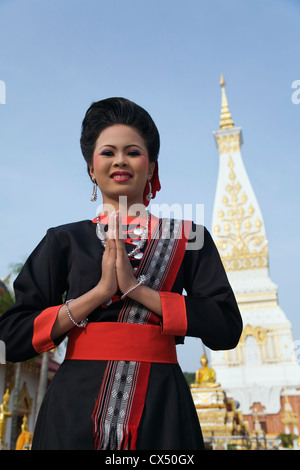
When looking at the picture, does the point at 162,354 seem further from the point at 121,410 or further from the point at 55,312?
the point at 55,312

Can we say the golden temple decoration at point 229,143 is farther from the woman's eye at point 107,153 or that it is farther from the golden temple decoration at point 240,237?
the woman's eye at point 107,153

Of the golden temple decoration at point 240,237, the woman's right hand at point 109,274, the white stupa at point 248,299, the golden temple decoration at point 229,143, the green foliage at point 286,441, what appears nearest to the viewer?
the woman's right hand at point 109,274

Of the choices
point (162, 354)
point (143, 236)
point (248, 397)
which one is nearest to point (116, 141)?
point (143, 236)

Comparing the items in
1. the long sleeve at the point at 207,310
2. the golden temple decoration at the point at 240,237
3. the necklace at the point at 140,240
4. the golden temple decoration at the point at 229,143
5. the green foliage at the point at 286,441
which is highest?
the golden temple decoration at the point at 229,143

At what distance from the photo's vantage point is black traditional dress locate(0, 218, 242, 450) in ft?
4.60

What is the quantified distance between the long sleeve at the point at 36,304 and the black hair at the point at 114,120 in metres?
0.48

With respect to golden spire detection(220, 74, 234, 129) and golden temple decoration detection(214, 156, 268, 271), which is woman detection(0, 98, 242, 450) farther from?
golden spire detection(220, 74, 234, 129)

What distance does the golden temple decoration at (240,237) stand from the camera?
2456 centimetres

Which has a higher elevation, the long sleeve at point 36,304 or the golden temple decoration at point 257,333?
the golden temple decoration at point 257,333

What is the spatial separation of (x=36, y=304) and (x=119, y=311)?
352 millimetres

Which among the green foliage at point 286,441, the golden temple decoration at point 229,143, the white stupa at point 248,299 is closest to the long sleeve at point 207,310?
the green foliage at point 286,441

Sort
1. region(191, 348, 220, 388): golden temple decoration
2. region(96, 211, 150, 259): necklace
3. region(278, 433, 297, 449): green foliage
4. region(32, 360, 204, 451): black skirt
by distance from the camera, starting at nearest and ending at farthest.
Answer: region(32, 360, 204, 451): black skirt, region(96, 211, 150, 259): necklace, region(278, 433, 297, 449): green foliage, region(191, 348, 220, 388): golden temple decoration

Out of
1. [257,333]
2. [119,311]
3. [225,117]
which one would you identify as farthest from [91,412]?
[225,117]

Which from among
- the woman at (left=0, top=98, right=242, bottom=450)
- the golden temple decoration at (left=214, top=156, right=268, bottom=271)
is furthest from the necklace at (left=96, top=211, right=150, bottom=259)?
the golden temple decoration at (left=214, top=156, right=268, bottom=271)
